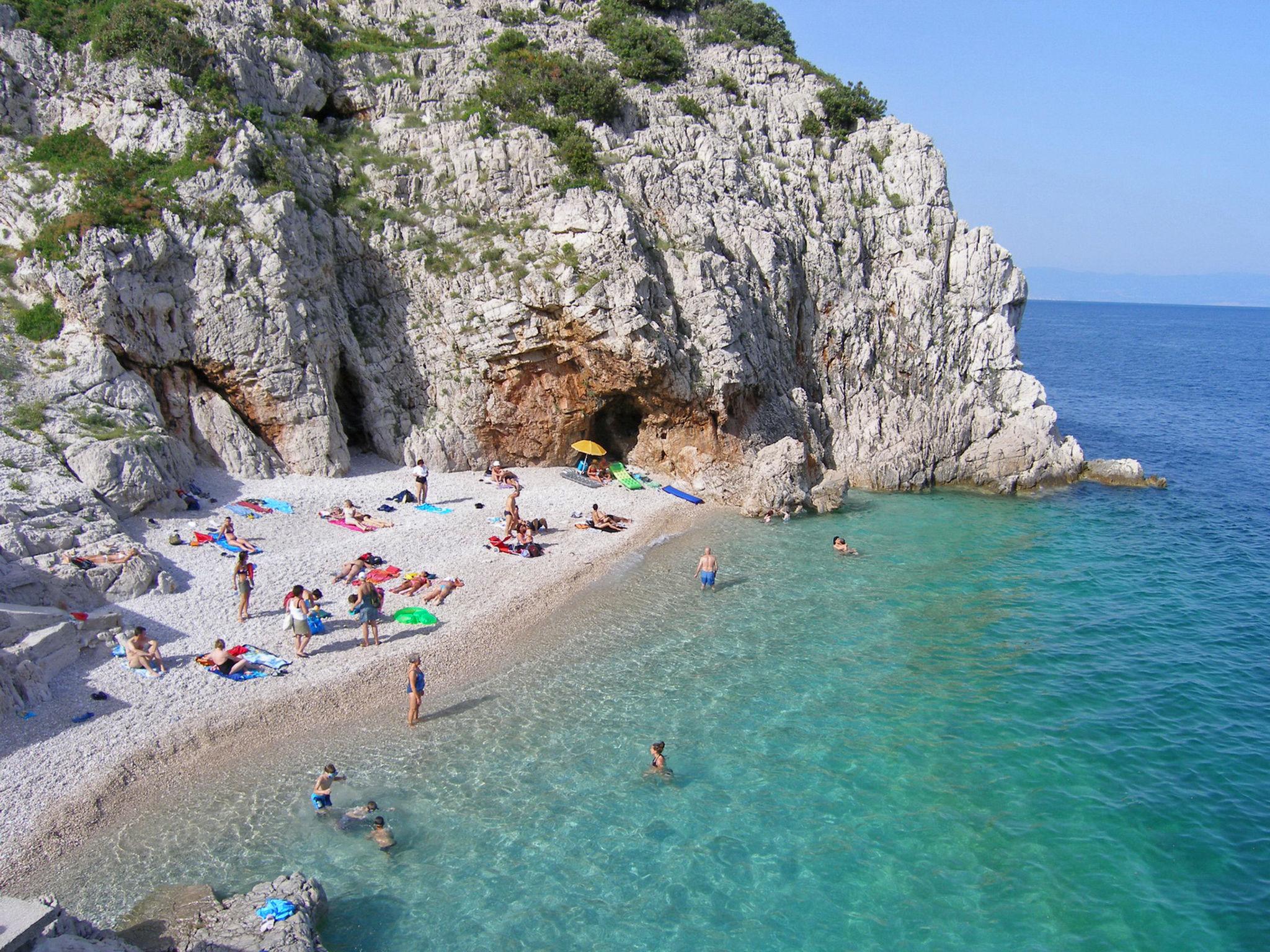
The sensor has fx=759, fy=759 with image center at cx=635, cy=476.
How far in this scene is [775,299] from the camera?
34.9m

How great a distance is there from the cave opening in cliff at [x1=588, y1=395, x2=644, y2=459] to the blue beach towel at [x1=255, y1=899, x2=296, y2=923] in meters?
24.9

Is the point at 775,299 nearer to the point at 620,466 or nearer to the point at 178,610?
the point at 620,466

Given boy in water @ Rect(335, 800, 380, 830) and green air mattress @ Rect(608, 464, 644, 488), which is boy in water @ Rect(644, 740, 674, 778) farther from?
green air mattress @ Rect(608, 464, 644, 488)

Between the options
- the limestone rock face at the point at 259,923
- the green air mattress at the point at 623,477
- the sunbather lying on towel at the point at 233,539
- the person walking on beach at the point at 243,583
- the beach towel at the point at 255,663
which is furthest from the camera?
the green air mattress at the point at 623,477

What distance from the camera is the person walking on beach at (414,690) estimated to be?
52.4ft

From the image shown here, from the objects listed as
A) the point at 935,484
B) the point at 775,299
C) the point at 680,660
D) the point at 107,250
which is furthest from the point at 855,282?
the point at 107,250

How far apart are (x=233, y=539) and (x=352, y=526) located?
3488 mm

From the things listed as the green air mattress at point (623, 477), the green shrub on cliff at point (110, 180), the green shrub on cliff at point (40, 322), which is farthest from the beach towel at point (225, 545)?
the green air mattress at point (623, 477)

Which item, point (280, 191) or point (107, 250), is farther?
point (280, 191)

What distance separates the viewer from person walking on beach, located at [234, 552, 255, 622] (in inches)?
726

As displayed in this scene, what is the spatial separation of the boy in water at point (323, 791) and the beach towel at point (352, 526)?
11447 mm

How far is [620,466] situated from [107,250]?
772 inches

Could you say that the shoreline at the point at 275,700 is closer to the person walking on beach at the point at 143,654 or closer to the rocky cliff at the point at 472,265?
the person walking on beach at the point at 143,654

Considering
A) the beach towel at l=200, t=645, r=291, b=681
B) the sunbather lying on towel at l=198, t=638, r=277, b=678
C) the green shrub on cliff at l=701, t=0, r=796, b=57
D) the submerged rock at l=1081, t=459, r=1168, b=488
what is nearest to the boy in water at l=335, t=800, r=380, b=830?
the beach towel at l=200, t=645, r=291, b=681
